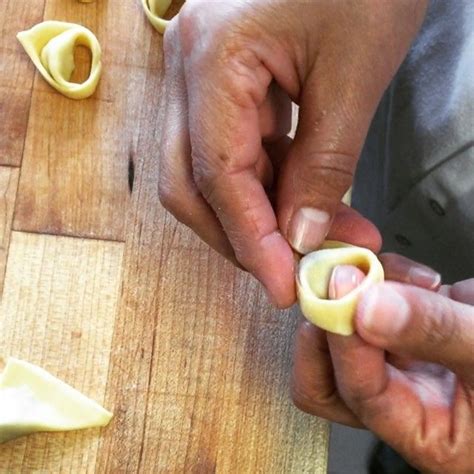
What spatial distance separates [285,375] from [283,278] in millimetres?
173

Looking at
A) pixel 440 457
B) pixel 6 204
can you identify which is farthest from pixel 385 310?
pixel 6 204

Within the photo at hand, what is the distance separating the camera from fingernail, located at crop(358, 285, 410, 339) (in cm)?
78

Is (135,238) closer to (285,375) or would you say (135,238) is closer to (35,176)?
(35,176)

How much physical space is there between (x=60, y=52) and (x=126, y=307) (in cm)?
35

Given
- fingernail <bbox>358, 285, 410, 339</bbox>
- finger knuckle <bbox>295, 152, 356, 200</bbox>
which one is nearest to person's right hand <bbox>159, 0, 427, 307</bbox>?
finger knuckle <bbox>295, 152, 356, 200</bbox>

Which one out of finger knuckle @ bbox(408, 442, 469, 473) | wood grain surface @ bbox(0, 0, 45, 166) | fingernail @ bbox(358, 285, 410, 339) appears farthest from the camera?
wood grain surface @ bbox(0, 0, 45, 166)

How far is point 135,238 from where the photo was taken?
3.36 feet

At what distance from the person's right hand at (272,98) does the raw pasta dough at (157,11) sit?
0.19 m

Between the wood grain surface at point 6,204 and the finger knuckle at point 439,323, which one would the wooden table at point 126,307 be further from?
the finger knuckle at point 439,323

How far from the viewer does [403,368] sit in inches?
38.2

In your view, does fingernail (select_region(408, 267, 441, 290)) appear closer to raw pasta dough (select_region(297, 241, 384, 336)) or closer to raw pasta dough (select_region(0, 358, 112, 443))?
raw pasta dough (select_region(297, 241, 384, 336))

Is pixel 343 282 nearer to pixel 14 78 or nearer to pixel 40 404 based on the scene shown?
pixel 40 404

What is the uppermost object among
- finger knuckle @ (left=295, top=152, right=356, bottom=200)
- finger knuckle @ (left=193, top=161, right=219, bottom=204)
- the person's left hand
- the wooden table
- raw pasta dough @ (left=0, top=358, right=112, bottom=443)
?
finger knuckle @ (left=295, top=152, right=356, bottom=200)

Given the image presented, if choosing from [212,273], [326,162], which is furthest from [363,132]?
[212,273]
